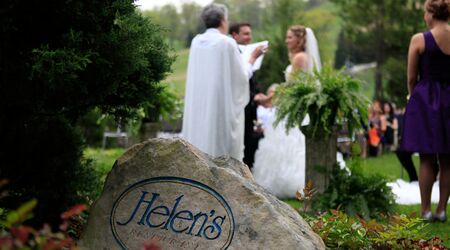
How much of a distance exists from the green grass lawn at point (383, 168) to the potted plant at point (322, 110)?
500mm

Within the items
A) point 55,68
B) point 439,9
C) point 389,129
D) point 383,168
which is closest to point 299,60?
point 439,9

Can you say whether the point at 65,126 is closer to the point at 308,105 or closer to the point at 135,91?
the point at 135,91

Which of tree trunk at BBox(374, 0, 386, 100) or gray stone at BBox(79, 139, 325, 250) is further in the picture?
tree trunk at BBox(374, 0, 386, 100)

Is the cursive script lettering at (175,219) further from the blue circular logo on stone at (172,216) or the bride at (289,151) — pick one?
the bride at (289,151)

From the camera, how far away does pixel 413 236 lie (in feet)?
17.1

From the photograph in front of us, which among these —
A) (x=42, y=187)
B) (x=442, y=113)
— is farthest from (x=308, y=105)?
(x=42, y=187)

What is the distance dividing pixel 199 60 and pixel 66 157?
→ 12.4ft

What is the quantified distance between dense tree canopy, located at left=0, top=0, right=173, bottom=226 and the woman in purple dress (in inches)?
143

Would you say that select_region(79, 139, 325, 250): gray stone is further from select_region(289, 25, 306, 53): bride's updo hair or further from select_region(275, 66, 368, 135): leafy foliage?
select_region(289, 25, 306, 53): bride's updo hair

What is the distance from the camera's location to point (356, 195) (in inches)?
318

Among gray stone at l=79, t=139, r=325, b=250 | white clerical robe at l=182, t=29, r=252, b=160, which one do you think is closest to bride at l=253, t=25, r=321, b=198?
white clerical robe at l=182, t=29, r=252, b=160

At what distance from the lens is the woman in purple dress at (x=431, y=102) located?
779 centimetres

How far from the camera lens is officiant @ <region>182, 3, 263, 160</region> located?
8953mm

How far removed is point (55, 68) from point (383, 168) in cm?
1457
